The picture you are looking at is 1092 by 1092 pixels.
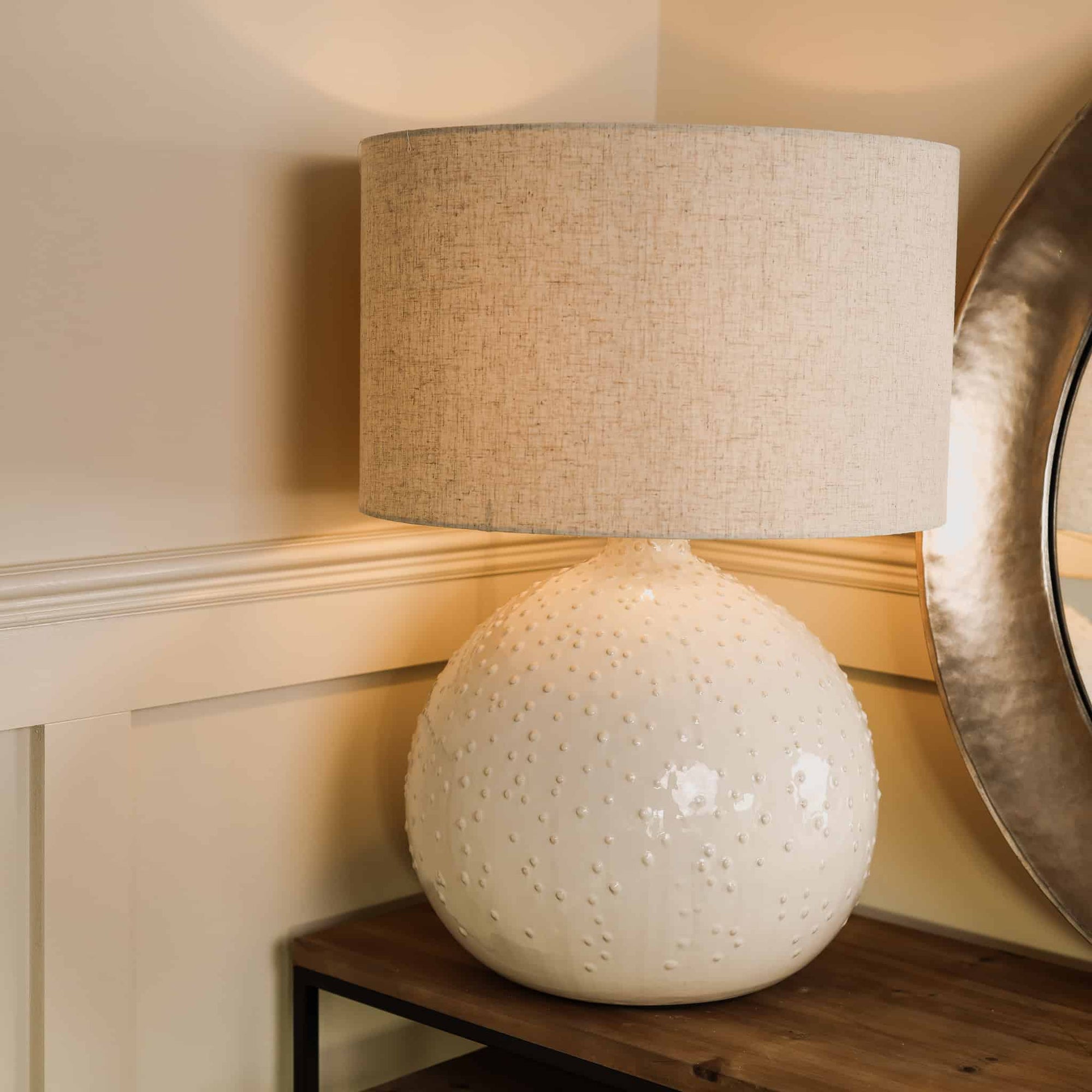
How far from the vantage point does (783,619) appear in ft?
4.00

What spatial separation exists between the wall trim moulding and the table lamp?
0.59ft

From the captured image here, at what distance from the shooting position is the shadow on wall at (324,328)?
1.29 metres

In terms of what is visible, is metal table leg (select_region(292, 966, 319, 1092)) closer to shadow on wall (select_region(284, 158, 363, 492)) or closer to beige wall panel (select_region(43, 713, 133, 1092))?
beige wall panel (select_region(43, 713, 133, 1092))

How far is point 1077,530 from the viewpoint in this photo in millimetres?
1260

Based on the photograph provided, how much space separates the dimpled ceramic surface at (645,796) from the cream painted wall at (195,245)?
0.29 meters

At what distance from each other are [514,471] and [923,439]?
314 mm

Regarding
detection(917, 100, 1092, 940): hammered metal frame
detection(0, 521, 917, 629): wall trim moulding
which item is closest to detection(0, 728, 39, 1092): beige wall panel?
detection(0, 521, 917, 629): wall trim moulding

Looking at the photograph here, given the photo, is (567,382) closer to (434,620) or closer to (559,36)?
(434,620)

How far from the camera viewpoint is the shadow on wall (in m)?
1.29

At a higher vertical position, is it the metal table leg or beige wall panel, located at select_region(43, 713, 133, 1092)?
beige wall panel, located at select_region(43, 713, 133, 1092)

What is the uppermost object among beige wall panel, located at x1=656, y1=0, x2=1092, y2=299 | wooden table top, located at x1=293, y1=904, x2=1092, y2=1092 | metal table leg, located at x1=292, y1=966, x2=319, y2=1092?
beige wall panel, located at x1=656, y1=0, x2=1092, y2=299

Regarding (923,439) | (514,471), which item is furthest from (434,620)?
(923,439)

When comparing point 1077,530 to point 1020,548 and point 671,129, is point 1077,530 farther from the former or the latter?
point 671,129

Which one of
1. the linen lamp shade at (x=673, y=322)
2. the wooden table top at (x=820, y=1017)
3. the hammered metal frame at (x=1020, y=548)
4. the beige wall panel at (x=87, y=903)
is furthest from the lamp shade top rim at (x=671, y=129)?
the wooden table top at (x=820, y=1017)
